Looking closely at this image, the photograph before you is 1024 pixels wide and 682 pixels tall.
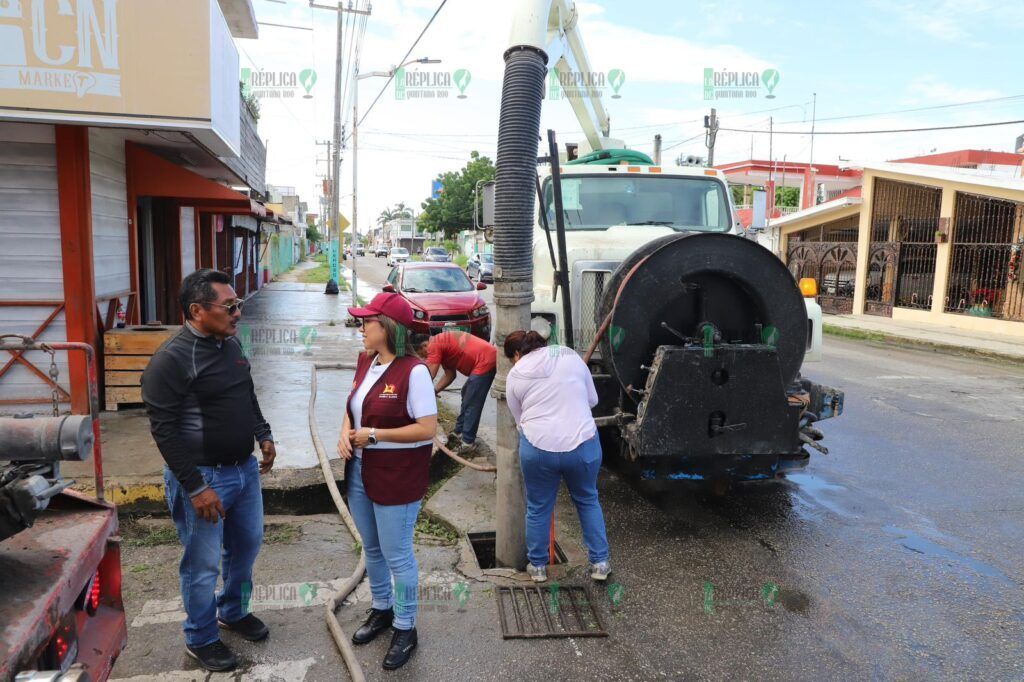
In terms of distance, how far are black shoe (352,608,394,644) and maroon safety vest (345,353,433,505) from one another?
0.70 m

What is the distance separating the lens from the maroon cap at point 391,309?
331cm

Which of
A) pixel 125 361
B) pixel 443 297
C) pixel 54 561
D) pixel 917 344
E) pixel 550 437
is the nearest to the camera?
pixel 54 561

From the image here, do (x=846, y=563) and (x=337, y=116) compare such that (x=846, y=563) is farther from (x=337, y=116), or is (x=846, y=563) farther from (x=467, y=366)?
(x=337, y=116)

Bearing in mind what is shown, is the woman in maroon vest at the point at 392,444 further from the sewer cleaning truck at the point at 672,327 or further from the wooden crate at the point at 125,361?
the wooden crate at the point at 125,361

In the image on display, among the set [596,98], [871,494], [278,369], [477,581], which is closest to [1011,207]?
[596,98]

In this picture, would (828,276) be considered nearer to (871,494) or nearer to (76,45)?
(871,494)

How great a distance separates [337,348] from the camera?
1273cm

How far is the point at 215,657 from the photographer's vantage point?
3295 millimetres

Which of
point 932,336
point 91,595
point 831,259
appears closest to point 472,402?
Result: point 91,595

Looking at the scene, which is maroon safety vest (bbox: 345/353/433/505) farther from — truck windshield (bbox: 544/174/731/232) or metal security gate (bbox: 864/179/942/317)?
metal security gate (bbox: 864/179/942/317)

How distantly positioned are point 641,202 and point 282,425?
415 cm

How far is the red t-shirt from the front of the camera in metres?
6.45

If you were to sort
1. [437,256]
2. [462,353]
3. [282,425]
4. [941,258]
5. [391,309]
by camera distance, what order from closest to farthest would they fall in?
[391,309] < [462,353] < [282,425] < [941,258] < [437,256]

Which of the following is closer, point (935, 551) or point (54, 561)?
point (54, 561)
